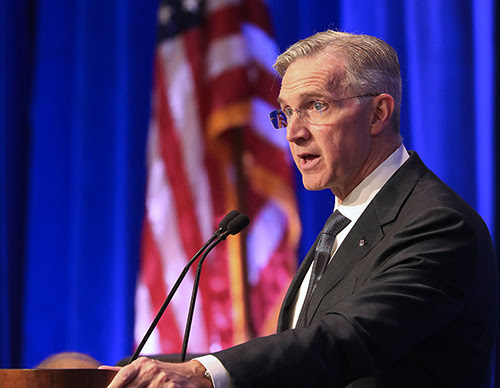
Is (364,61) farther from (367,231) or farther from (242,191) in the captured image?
(242,191)

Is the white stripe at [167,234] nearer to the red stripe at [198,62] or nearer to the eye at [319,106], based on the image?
the red stripe at [198,62]

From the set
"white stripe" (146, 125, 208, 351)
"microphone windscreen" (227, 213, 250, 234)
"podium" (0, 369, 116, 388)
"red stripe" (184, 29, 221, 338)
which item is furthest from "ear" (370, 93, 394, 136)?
"white stripe" (146, 125, 208, 351)

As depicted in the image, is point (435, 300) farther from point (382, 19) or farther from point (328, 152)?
point (382, 19)

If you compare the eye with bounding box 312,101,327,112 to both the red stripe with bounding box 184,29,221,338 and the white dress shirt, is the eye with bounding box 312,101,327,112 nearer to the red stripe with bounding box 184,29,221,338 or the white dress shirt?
the white dress shirt

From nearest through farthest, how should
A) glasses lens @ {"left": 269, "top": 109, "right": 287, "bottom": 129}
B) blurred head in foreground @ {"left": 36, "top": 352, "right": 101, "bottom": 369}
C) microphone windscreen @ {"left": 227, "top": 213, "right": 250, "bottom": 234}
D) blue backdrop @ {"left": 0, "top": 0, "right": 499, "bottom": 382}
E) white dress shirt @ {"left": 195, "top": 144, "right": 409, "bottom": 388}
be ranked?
microphone windscreen @ {"left": 227, "top": 213, "right": 250, "bottom": 234} → white dress shirt @ {"left": 195, "top": 144, "right": 409, "bottom": 388} → glasses lens @ {"left": 269, "top": 109, "right": 287, "bottom": 129} → blurred head in foreground @ {"left": 36, "top": 352, "right": 101, "bottom": 369} → blue backdrop @ {"left": 0, "top": 0, "right": 499, "bottom": 382}

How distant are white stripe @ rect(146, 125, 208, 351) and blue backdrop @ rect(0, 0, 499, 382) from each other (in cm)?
15

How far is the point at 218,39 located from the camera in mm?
3945

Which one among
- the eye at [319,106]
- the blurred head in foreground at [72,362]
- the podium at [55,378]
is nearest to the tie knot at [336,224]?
the eye at [319,106]

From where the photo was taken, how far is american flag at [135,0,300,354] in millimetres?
3746

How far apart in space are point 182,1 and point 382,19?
1.23m

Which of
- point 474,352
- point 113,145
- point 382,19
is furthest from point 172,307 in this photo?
point 474,352

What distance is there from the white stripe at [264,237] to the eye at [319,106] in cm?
171

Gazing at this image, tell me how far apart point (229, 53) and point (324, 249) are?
219cm

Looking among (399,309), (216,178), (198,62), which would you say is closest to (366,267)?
(399,309)
